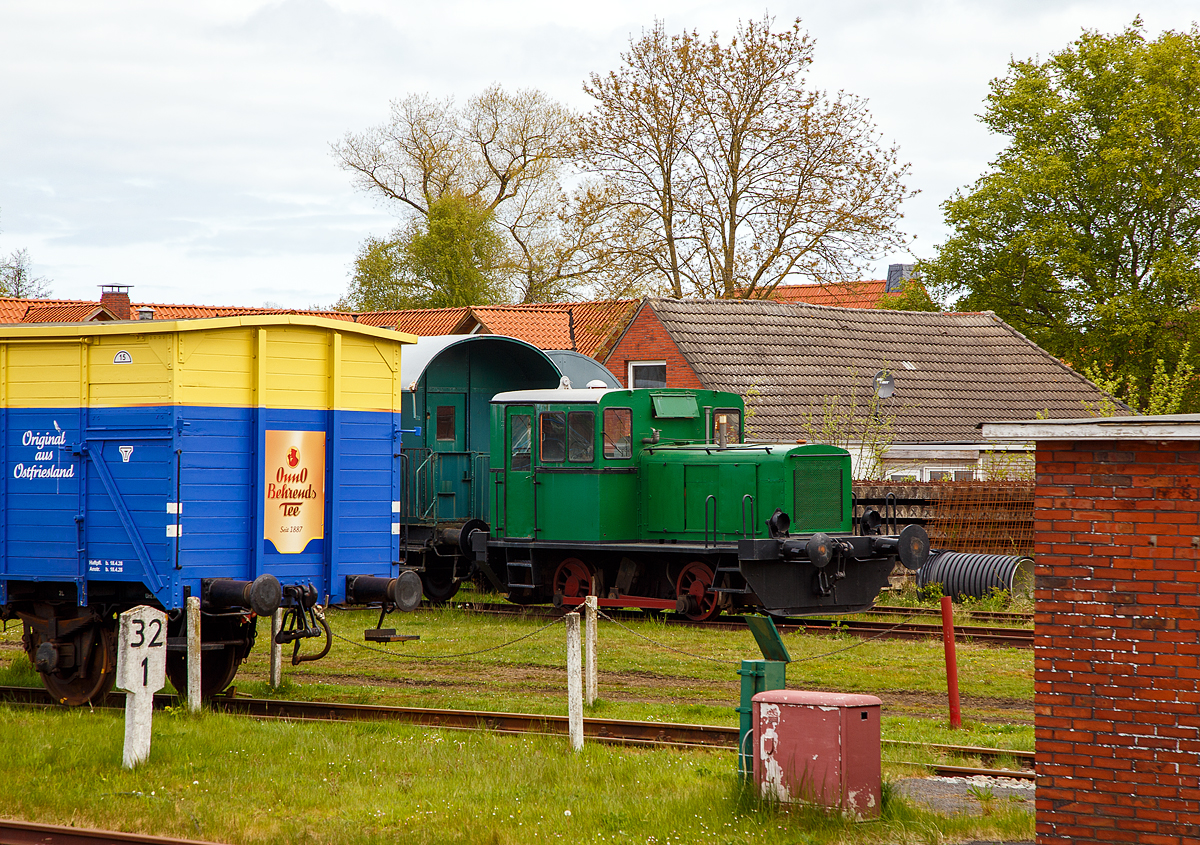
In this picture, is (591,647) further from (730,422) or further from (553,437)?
(730,422)

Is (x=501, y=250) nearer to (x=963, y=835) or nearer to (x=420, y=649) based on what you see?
(x=420, y=649)

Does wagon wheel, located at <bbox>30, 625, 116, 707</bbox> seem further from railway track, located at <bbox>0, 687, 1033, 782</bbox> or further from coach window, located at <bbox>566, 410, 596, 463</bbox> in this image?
coach window, located at <bbox>566, 410, 596, 463</bbox>

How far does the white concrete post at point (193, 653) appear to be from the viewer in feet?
35.3

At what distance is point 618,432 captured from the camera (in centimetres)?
1750

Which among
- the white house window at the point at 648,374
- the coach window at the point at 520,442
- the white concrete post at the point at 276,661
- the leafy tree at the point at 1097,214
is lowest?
the white concrete post at the point at 276,661

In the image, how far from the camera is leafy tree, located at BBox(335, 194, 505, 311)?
181 ft

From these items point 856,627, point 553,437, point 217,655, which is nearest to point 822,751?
point 217,655

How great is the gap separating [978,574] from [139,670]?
12886mm

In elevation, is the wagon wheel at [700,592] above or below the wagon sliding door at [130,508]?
below

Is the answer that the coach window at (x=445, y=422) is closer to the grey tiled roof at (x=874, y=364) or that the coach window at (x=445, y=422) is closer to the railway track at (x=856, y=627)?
the railway track at (x=856, y=627)

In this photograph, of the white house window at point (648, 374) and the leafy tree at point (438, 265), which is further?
the leafy tree at point (438, 265)

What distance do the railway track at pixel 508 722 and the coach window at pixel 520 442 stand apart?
265 inches

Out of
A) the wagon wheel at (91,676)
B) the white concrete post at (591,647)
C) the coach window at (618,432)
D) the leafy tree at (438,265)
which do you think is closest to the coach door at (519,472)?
the coach window at (618,432)

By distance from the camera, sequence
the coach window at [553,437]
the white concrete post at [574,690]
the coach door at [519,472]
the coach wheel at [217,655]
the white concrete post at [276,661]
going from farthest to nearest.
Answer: the coach door at [519,472] < the coach window at [553,437] < the white concrete post at [276,661] < the coach wheel at [217,655] < the white concrete post at [574,690]
